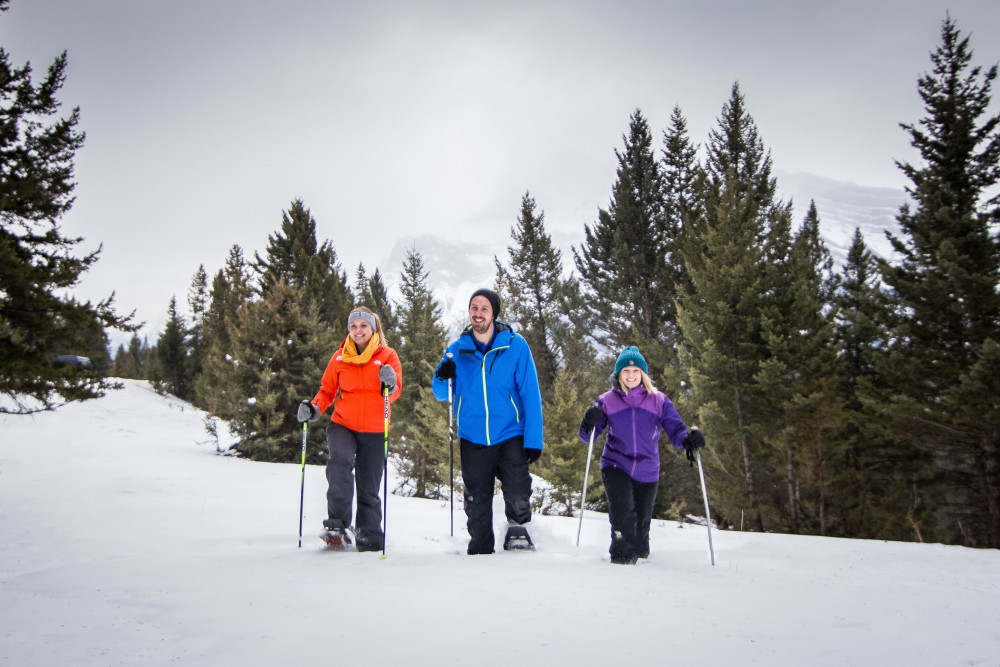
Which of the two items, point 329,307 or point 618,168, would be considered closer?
point 618,168

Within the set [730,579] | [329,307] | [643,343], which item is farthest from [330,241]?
[730,579]

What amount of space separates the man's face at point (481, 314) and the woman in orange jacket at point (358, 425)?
0.90 m

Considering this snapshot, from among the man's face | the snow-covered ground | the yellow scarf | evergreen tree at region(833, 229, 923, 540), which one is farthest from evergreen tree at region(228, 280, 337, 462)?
evergreen tree at region(833, 229, 923, 540)

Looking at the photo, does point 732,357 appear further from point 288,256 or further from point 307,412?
point 288,256

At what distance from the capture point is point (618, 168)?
2648 centimetres

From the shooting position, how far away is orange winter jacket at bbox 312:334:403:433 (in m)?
4.80

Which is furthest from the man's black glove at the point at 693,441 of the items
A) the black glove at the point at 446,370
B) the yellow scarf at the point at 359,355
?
the yellow scarf at the point at 359,355

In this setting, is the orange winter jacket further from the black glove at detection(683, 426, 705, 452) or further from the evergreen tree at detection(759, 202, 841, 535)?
the evergreen tree at detection(759, 202, 841, 535)

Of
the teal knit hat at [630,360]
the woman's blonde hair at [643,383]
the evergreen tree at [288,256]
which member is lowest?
the woman's blonde hair at [643,383]

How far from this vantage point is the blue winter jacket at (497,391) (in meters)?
4.38

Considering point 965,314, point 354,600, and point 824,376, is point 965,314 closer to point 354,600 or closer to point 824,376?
point 824,376

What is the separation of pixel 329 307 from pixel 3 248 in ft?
72.8

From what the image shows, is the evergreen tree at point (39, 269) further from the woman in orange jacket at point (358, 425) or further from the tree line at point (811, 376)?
the woman in orange jacket at point (358, 425)

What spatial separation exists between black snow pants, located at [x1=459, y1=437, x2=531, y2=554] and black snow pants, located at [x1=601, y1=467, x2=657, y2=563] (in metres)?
0.81
